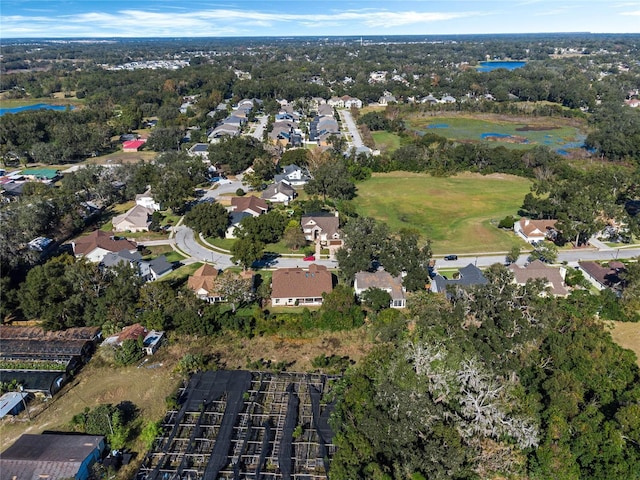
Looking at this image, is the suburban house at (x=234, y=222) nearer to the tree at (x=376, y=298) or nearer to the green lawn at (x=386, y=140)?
the tree at (x=376, y=298)

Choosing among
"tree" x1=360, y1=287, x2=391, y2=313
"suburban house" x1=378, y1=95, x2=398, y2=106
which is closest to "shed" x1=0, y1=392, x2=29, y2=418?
"tree" x1=360, y1=287, x2=391, y2=313

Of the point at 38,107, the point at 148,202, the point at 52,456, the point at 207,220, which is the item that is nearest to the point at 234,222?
the point at 207,220

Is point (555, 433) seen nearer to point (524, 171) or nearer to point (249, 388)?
point (249, 388)

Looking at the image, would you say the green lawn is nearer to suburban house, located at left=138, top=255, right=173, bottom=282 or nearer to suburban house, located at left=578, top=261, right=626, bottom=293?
suburban house, located at left=578, top=261, right=626, bottom=293

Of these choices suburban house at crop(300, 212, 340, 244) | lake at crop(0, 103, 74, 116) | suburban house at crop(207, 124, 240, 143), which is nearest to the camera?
suburban house at crop(300, 212, 340, 244)

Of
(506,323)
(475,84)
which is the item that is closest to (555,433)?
(506,323)

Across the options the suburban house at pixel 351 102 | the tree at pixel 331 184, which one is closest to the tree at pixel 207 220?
the tree at pixel 331 184
